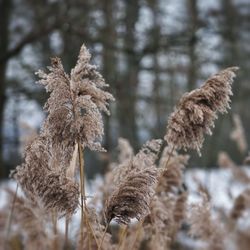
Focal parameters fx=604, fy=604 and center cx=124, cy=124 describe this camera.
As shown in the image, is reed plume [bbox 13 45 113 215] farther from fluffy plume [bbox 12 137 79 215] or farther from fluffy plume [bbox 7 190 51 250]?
fluffy plume [bbox 7 190 51 250]

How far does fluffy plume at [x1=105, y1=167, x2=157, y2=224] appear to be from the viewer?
1.78 m

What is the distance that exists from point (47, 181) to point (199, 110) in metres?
0.51

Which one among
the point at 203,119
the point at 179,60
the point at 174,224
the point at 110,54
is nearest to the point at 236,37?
the point at 179,60

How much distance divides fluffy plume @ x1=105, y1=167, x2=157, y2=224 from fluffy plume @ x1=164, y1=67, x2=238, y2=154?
188 millimetres

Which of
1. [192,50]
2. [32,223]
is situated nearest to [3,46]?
[192,50]

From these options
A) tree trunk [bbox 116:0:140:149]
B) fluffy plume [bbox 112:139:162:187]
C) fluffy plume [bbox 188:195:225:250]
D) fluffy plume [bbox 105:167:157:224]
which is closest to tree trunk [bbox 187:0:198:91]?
tree trunk [bbox 116:0:140:149]

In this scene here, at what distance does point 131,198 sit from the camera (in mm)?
1782

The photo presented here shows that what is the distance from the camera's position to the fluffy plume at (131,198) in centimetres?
178

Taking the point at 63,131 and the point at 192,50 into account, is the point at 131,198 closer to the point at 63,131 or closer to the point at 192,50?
the point at 63,131

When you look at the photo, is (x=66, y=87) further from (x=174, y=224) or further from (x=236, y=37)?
(x=236, y=37)

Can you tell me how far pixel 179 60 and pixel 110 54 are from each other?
72.3 inches

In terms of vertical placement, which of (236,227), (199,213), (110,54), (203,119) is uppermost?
(110,54)

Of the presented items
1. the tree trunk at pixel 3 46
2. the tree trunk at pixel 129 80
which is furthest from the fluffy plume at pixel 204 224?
the tree trunk at pixel 3 46

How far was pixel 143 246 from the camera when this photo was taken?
5930 mm
